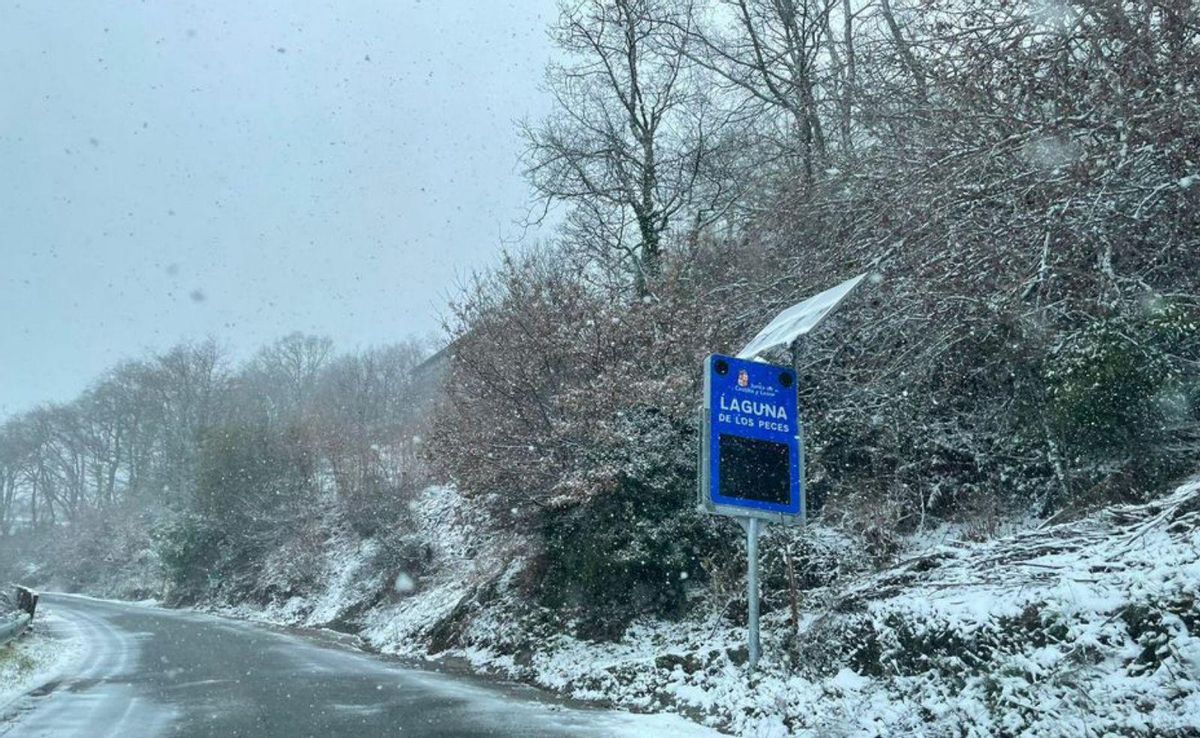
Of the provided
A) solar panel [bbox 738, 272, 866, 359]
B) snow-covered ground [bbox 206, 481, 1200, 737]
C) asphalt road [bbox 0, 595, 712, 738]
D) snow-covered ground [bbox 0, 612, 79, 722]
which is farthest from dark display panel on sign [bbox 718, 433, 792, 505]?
snow-covered ground [bbox 0, 612, 79, 722]

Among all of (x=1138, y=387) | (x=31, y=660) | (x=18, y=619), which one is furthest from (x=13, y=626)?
(x=1138, y=387)

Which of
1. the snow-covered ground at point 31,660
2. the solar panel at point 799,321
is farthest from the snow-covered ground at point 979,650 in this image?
the snow-covered ground at point 31,660

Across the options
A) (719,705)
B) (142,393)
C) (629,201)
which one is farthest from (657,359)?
(142,393)

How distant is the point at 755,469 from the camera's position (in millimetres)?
9172

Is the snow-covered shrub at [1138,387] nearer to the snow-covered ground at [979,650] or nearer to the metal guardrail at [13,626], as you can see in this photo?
the snow-covered ground at [979,650]

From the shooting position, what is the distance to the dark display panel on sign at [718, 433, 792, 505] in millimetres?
8992

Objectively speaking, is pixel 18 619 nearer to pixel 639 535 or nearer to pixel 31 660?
pixel 31 660

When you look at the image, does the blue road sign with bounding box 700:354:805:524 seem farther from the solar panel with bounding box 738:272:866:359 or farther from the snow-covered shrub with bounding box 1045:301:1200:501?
the snow-covered shrub with bounding box 1045:301:1200:501

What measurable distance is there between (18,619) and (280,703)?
1157 centimetres

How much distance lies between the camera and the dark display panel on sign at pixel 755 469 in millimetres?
8992

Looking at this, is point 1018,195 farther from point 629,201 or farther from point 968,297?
point 629,201

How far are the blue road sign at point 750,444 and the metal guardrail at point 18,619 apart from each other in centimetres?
1400

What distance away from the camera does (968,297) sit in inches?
382

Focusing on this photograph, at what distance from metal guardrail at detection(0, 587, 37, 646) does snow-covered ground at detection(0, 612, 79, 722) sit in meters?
0.23
